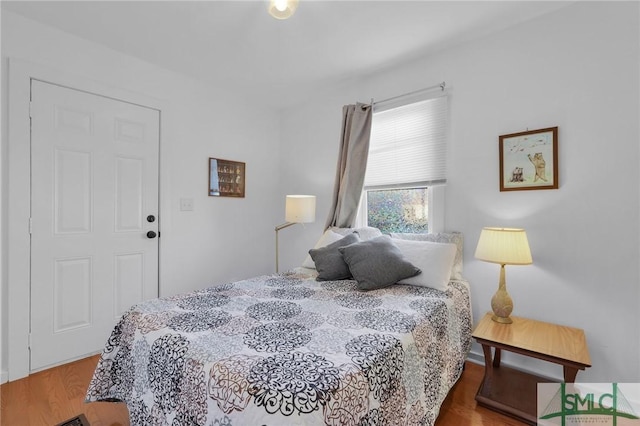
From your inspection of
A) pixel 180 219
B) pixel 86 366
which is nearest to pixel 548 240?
pixel 180 219

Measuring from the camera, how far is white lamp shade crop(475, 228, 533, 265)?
177 cm

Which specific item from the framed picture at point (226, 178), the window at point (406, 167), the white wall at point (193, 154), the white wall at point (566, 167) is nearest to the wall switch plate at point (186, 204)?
the white wall at point (193, 154)

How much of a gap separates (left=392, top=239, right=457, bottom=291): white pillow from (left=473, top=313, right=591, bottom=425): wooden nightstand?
360 mm

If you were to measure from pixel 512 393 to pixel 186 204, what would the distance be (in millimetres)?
3013

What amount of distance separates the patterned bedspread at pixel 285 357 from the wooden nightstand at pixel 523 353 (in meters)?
0.19

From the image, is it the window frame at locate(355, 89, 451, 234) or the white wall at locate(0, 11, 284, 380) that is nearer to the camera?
the white wall at locate(0, 11, 284, 380)

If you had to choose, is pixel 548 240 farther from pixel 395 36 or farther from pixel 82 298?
pixel 82 298

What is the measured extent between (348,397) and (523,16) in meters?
2.60

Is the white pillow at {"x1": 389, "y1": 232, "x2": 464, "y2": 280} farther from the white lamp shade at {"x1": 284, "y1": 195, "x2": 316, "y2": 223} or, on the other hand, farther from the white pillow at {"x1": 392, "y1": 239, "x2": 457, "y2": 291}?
the white lamp shade at {"x1": 284, "y1": 195, "x2": 316, "y2": 223}

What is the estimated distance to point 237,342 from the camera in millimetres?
1123

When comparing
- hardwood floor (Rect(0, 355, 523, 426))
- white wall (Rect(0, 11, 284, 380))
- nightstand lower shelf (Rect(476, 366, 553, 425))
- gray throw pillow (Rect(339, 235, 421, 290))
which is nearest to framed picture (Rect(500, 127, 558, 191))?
gray throw pillow (Rect(339, 235, 421, 290))

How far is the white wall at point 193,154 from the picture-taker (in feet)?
6.79

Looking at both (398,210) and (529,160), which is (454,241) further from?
(529,160)

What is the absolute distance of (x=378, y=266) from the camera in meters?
1.97
